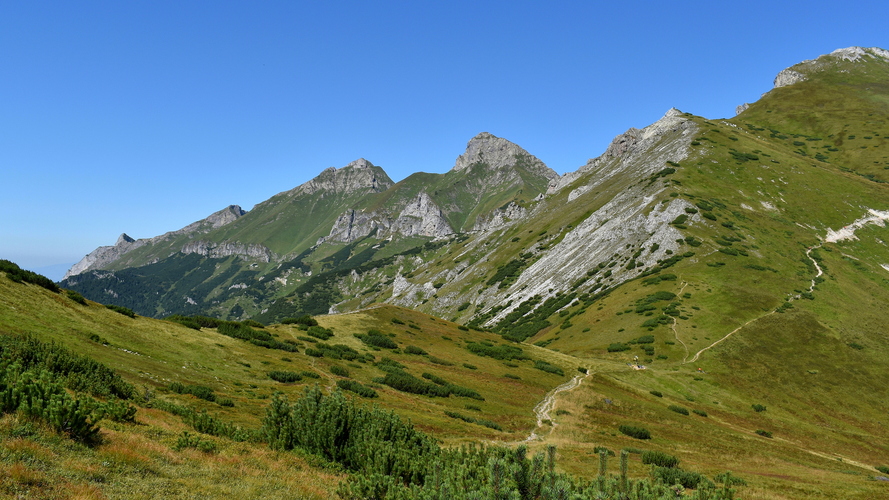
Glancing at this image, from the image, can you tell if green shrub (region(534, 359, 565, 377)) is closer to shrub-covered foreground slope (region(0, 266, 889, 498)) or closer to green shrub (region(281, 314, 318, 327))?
shrub-covered foreground slope (region(0, 266, 889, 498))

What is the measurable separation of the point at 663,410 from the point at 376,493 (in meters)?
41.9

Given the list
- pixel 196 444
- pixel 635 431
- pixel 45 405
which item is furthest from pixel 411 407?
pixel 45 405

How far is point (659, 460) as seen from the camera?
79.9ft

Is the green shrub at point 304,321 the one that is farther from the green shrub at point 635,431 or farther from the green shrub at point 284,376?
the green shrub at point 635,431

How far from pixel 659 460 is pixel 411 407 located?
56.9 feet

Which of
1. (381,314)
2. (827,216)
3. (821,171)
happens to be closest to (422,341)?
(381,314)

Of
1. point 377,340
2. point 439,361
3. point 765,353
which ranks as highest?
point 765,353

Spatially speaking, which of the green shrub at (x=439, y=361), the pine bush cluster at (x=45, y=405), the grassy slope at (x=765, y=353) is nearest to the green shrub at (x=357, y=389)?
the grassy slope at (x=765, y=353)

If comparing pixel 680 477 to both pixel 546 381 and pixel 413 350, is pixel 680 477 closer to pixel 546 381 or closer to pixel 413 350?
pixel 546 381

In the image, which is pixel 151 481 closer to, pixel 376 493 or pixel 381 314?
pixel 376 493

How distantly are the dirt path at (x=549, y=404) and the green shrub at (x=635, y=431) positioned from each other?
599 cm

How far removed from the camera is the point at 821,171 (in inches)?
5674

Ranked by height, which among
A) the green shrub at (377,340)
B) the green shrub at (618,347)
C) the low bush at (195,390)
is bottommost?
the low bush at (195,390)

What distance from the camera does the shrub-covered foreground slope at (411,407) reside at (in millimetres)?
11602
